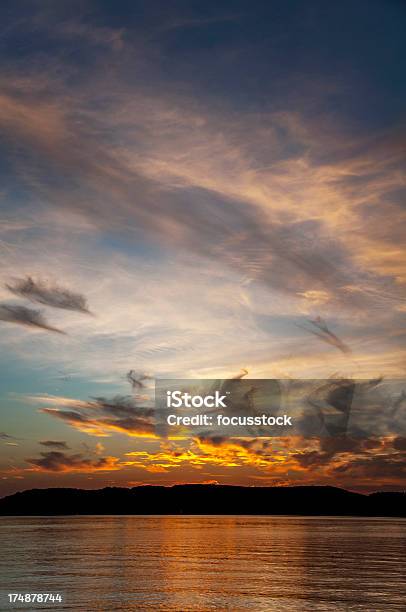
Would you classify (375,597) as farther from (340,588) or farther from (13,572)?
(13,572)

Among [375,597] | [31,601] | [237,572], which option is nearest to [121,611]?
[31,601]

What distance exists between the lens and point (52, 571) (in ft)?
280

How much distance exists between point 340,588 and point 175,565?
32.5m

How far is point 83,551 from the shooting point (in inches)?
4978

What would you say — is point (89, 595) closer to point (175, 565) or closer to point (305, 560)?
point (175, 565)

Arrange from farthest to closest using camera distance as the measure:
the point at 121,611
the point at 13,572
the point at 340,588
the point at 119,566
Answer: the point at 119,566
the point at 13,572
the point at 340,588
the point at 121,611

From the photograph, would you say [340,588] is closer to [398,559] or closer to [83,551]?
[398,559]

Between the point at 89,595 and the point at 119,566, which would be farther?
the point at 119,566

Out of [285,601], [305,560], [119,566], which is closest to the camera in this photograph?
[285,601]

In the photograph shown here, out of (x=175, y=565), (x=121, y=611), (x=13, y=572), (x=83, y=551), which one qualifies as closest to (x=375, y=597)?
(x=121, y=611)

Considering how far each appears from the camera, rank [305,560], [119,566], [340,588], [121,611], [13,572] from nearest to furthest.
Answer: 1. [121,611]
2. [340,588]
3. [13,572]
4. [119,566]
5. [305,560]

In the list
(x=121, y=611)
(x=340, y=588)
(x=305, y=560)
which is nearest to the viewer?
(x=121, y=611)

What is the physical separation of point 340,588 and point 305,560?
3670cm

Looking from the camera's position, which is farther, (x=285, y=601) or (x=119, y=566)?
(x=119, y=566)
